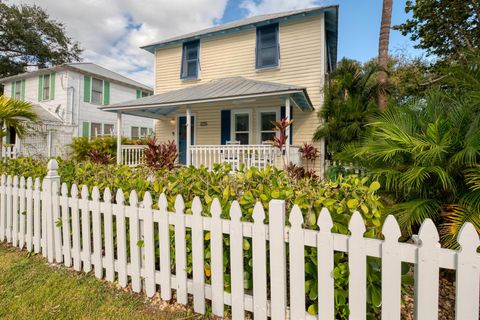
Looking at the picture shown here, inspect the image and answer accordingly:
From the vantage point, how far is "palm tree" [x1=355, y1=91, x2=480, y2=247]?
2332mm

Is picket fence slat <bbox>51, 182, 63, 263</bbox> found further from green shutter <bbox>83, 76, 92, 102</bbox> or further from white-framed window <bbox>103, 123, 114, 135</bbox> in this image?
white-framed window <bbox>103, 123, 114, 135</bbox>

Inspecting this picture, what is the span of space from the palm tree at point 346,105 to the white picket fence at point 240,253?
7.09m

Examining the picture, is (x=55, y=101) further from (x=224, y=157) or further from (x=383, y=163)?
(x=383, y=163)

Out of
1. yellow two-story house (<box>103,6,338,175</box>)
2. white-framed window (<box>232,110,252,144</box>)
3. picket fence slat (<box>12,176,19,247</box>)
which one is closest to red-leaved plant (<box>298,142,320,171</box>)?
yellow two-story house (<box>103,6,338,175</box>)

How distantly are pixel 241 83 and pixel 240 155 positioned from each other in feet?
10.0

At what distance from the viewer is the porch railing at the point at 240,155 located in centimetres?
783

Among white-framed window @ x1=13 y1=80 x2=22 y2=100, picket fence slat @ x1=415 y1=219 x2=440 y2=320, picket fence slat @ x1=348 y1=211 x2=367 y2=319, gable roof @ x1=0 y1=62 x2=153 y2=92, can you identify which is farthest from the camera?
white-framed window @ x1=13 y1=80 x2=22 y2=100

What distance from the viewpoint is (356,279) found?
1.64 m

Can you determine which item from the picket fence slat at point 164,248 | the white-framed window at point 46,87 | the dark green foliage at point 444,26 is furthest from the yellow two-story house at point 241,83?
the white-framed window at point 46,87

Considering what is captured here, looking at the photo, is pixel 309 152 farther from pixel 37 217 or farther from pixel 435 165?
pixel 37 217

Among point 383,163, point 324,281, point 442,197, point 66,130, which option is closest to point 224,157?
point 383,163

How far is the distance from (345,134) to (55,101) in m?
18.3

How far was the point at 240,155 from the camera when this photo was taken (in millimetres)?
8641

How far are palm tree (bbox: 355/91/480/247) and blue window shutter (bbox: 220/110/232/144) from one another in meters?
7.96
